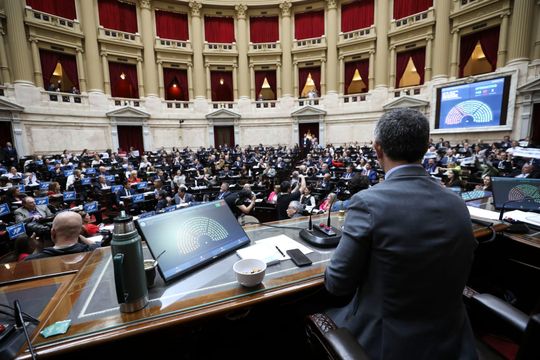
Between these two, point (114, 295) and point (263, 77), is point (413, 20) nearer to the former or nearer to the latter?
point (263, 77)

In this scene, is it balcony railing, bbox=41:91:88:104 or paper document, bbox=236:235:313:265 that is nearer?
paper document, bbox=236:235:313:265

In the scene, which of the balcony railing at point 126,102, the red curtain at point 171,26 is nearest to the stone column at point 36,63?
the balcony railing at point 126,102

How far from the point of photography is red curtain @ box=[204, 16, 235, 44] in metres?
20.1

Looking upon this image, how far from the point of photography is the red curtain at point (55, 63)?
51.1ft

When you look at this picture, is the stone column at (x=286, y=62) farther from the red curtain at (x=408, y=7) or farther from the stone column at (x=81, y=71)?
the stone column at (x=81, y=71)

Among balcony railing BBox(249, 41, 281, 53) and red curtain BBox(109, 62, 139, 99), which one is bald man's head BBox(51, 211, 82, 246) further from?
balcony railing BBox(249, 41, 281, 53)

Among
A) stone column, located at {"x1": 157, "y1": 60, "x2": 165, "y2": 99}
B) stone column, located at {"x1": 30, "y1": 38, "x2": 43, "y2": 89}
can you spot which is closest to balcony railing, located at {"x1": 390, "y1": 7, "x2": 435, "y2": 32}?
stone column, located at {"x1": 157, "y1": 60, "x2": 165, "y2": 99}

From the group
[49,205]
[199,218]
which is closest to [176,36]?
[49,205]

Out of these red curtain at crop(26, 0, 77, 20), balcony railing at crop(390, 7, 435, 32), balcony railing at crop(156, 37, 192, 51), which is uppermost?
red curtain at crop(26, 0, 77, 20)

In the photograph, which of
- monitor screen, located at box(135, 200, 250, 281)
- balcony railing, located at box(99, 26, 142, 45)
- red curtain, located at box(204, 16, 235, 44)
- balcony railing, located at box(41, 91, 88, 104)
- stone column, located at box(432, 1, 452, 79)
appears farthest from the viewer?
red curtain, located at box(204, 16, 235, 44)

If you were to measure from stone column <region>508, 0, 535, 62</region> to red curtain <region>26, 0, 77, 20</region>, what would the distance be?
24.5 m

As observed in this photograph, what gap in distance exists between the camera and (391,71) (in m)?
18.1

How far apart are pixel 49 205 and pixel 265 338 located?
21.5ft

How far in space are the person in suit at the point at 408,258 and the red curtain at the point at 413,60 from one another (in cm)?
1980
